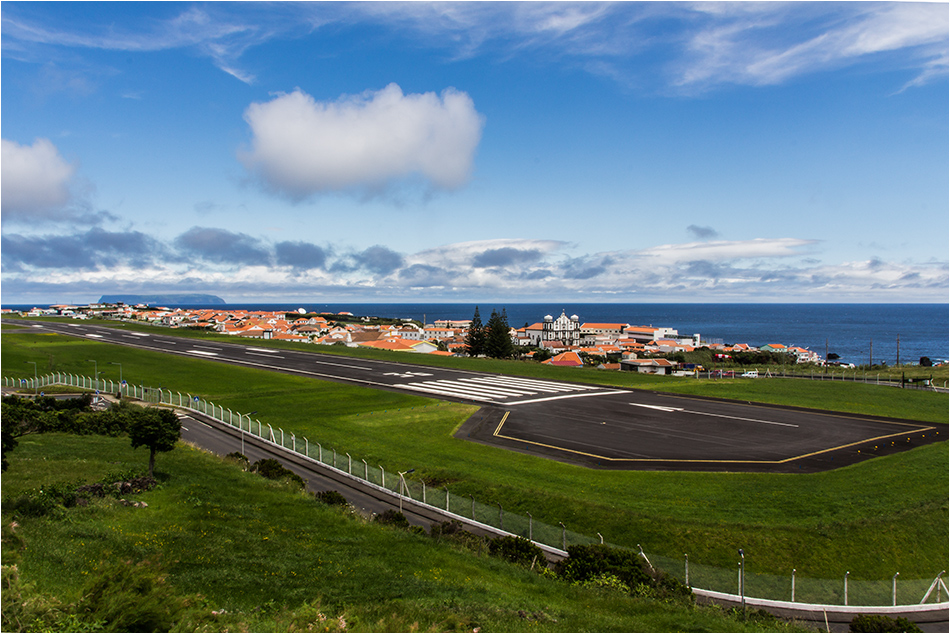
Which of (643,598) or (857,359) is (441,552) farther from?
(857,359)

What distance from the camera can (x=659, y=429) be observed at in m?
37.5

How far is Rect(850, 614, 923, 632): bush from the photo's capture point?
1377 centimetres

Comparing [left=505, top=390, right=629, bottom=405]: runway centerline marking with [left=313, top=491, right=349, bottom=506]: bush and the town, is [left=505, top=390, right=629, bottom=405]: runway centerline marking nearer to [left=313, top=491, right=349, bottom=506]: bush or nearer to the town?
[left=313, top=491, right=349, bottom=506]: bush

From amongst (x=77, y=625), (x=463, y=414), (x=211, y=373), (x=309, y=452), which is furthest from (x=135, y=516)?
(x=211, y=373)

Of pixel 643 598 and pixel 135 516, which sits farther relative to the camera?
pixel 135 516

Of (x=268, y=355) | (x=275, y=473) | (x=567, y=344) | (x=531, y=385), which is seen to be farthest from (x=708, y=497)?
(x=567, y=344)

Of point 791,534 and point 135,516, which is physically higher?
point 135,516

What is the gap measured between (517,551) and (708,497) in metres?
11.7

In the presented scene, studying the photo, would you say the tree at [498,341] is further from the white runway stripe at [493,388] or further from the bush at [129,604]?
the bush at [129,604]

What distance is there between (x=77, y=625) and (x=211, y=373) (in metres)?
62.8

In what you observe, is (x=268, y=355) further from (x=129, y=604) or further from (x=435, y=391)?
(x=129, y=604)

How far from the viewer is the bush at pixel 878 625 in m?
13.8

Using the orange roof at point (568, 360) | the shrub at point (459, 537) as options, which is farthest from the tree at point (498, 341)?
the shrub at point (459, 537)

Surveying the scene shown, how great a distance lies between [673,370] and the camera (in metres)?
105
